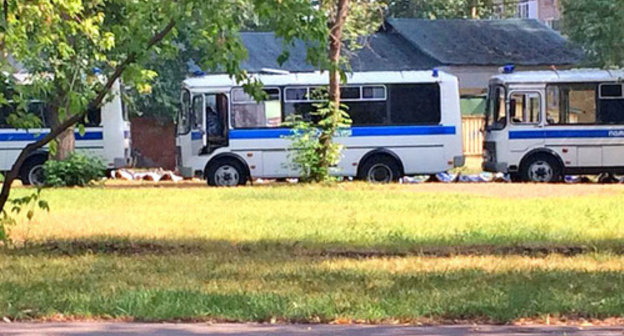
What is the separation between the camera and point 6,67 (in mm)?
14422

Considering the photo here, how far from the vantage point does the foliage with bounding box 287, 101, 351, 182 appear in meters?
26.3

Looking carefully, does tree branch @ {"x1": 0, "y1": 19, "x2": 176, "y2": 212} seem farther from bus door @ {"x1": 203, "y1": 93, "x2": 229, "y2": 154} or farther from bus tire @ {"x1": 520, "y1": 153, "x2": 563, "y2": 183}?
bus tire @ {"x1": 520, "y1": 153, "x2": 563, "y2": 183}

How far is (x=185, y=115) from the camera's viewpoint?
28406 millimetres

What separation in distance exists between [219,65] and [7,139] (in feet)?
59.2

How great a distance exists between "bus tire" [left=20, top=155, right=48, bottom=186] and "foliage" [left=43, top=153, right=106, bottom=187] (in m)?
1.89

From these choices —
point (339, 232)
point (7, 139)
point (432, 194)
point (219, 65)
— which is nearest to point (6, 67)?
point (219, 65)

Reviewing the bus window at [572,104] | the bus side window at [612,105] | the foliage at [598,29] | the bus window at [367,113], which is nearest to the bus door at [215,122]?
the bus window at [367,113]

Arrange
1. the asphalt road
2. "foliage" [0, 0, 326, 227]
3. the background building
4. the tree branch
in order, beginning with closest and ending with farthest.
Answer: the asphalt road
"foliage" [0, 0, 326, 227]
the tree branch
the background building

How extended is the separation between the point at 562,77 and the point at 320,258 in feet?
55.6

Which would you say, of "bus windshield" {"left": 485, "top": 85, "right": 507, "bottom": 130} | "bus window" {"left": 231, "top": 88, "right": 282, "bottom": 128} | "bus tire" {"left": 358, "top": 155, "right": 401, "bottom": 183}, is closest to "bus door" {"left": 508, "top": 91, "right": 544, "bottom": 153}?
"bus windshield" {"left": 485, "top": 85, "right": 507, "bottom": 130}

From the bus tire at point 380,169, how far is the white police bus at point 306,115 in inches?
1.0

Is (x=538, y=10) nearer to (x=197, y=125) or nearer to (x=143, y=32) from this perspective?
(x=197, y=125)

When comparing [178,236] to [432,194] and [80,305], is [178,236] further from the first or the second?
[432,194]

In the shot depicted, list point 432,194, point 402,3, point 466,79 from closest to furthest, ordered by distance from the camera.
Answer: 1. point 432,194
2. point 466,79
3. point 402,3
